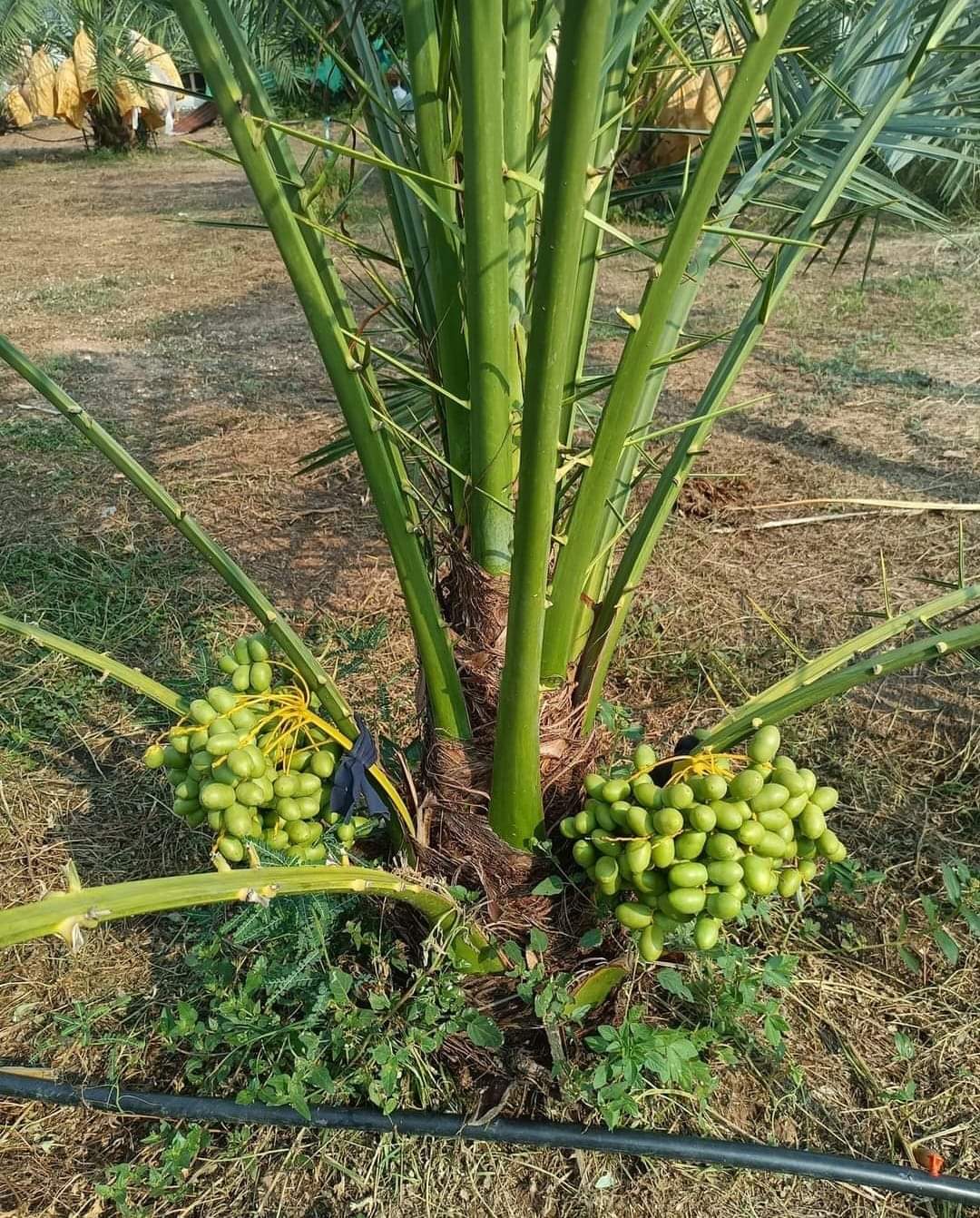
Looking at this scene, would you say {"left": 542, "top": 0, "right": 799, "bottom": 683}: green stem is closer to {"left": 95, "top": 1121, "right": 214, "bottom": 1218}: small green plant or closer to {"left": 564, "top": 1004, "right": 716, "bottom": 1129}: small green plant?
{"left": 564, "top": 1004, "right": 716, "bottom": 1129}: small green plant

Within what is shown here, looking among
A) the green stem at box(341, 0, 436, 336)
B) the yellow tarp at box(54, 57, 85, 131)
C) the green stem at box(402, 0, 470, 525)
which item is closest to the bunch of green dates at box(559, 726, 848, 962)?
the green stem at box(402, 0, 470, 525)

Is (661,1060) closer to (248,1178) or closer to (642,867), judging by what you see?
(642,867)

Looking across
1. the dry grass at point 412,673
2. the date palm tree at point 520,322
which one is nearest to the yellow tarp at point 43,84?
the dry grass at point 412,673

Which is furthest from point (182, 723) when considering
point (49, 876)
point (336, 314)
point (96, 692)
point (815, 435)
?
point (815, 435)

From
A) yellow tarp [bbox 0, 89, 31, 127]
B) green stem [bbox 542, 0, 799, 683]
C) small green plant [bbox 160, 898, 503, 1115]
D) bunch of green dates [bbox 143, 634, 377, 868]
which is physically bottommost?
small green plant [bbox 160, 898, 503, 1115]

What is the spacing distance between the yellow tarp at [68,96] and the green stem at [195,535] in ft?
52.6

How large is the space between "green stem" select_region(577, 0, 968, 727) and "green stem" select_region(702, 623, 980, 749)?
211 mm

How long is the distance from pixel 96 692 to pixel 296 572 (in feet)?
2.53

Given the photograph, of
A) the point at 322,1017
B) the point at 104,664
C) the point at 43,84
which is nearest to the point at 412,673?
the point at 322,1017

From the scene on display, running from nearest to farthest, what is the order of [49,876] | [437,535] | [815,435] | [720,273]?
1. [437,535]
2. [49,876]
3. [815,435]
4. [720,273]

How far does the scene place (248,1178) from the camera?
1.34 metres

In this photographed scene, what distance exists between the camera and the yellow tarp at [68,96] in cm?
1439

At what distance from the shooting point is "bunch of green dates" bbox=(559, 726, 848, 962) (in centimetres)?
102

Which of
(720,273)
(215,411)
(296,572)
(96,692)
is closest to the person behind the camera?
(96,692)
